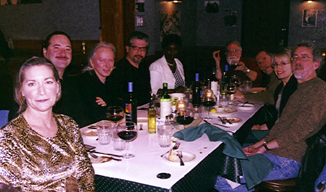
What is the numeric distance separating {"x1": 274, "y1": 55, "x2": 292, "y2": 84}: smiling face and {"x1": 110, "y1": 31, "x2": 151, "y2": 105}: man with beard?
1445 mm

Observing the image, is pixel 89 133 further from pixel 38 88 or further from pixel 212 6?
pixel 212 6

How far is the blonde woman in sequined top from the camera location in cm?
124

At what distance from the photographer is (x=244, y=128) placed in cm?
240

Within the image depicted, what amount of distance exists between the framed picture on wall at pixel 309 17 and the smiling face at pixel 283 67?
5.12 metres

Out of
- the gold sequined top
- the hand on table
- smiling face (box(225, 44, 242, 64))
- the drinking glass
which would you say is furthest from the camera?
smiling face (box(225, 44, 242, 64))

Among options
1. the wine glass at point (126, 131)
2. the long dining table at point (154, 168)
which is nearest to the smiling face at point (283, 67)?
the long dining table at point (154, 168)

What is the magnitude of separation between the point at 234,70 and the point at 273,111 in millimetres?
1448

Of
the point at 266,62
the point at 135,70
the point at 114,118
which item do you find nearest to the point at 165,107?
the point at 114,118

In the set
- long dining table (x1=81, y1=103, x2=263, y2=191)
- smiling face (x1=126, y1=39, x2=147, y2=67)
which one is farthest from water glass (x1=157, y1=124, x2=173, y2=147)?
smiling face (x1=126, y1=39, x2=147, y2=67)

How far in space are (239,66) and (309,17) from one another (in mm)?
4093

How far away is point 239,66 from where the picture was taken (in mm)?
4207

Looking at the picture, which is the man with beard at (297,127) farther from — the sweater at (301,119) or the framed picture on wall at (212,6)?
the framed picture on wall at (212,6)

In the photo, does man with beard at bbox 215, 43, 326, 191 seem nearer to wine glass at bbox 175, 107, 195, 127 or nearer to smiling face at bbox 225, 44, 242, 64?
wine glass at bbox 175, 107, 195, 127

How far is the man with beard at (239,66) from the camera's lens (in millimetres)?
→ 4145
